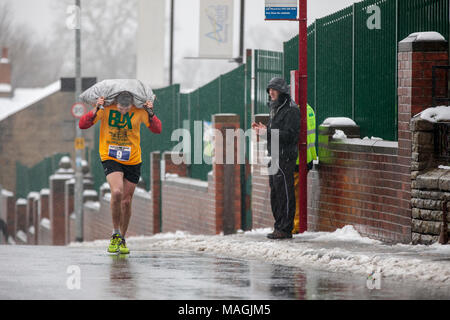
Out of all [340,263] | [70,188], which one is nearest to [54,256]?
[340,263]

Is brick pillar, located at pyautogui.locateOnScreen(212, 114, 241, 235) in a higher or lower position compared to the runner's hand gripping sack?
lower

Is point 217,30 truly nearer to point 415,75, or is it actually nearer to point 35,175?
point 415,75

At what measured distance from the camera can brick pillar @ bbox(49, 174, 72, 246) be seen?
3734 cm

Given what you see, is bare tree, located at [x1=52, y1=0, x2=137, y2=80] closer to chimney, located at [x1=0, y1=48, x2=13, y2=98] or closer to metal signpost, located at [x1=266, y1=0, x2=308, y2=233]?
chimney, located at [x1=0, y1=48, x2=13, y2=98]

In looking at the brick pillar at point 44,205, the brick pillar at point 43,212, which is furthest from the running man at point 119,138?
the brick pillar at point 44,205

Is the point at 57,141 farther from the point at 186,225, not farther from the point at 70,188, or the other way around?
the point at 186,225

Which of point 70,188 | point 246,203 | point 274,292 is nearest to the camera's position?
point 274,292

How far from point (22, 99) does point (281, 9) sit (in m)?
54.8

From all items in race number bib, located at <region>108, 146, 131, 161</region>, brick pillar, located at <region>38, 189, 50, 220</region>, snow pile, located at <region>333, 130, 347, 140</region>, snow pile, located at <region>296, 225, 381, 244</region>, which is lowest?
brick pillar, located at <region>38, 189, 50, 220</region>

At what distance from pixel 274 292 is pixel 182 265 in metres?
Result: 2.47

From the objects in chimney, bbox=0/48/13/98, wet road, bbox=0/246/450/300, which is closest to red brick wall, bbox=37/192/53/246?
chimney, bbox=0/48/13/98

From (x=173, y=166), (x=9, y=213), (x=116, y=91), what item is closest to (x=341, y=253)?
(x=116, y=91)

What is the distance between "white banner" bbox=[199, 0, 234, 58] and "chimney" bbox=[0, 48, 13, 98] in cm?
4455

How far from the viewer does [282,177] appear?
40.5 ft
